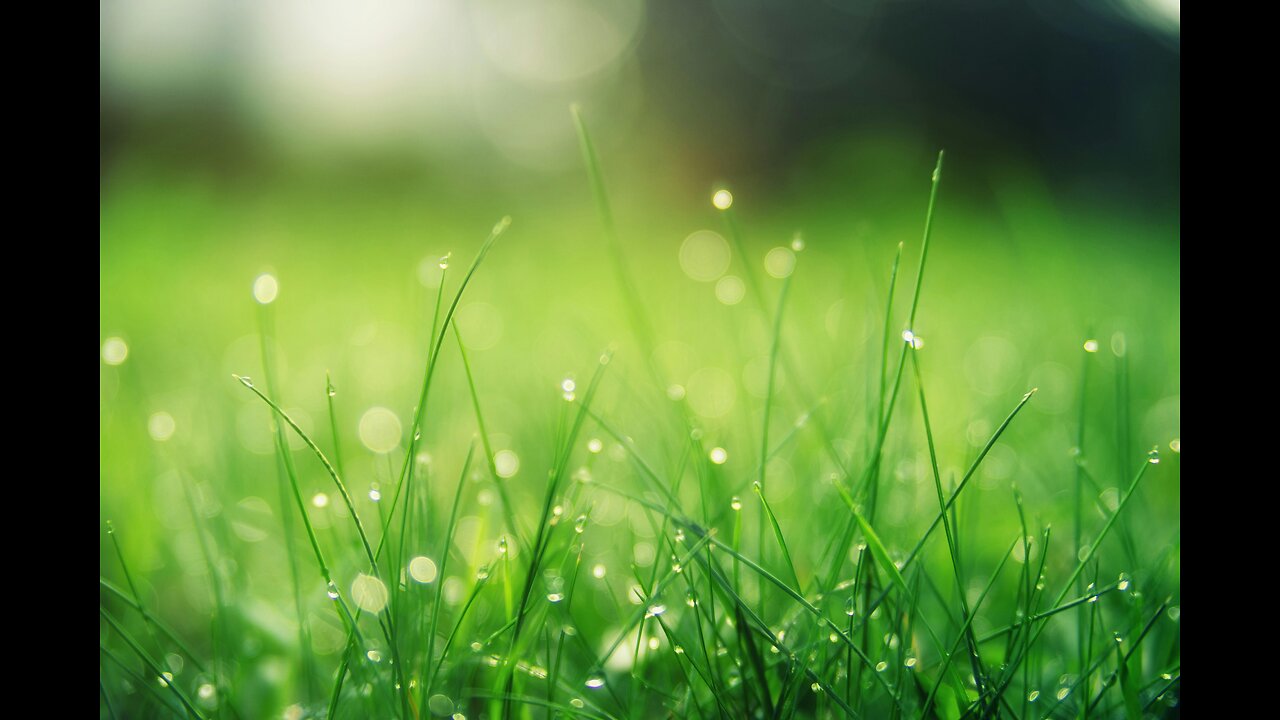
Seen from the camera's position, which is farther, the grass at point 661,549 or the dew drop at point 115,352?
the dew drop at point 115,352

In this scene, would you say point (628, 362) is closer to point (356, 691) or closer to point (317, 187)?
point (356, 691)

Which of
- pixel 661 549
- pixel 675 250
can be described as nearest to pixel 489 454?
pixel 661 549

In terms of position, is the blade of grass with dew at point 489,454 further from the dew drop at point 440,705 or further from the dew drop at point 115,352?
the dew drop at point 115,352

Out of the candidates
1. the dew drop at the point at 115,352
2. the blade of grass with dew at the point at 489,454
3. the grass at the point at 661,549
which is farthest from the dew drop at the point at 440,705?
the dew drop at the point at 115,352

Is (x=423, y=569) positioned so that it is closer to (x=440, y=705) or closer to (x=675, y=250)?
(x=440, y=705)

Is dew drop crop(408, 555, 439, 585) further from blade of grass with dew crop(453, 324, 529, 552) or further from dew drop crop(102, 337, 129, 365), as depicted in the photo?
dew drop crop(102, 337, 129, 365)

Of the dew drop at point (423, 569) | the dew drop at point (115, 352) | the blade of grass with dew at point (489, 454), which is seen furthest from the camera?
the dew drop at point (115, 352)

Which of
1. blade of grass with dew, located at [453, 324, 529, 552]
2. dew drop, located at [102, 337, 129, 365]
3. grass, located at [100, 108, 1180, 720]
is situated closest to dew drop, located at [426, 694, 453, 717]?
grass, located at [100, 108, 1180, 720]
